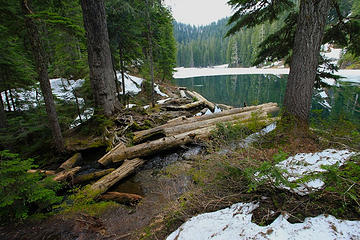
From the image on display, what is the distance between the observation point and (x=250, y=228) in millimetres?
1687

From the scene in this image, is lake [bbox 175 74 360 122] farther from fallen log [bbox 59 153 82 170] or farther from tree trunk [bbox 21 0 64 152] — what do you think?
tree trunk [bbox 21 0 64 152]

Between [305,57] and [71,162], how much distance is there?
6839mm

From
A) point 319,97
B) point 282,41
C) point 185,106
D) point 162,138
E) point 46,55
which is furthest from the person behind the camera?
point 319,97

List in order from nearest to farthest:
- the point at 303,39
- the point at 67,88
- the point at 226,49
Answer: the point at 303,39
the point at 67,88
the point at 226,49

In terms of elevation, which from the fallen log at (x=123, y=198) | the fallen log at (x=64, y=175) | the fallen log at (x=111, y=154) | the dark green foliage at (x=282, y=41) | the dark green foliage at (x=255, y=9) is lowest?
the fallen log at (x=123, y=198)

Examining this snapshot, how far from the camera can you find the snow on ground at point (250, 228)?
141 centimetres

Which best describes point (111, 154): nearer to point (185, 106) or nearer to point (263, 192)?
point (263, 192)

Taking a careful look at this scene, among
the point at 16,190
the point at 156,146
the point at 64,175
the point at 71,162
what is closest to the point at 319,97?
the point at 156,146

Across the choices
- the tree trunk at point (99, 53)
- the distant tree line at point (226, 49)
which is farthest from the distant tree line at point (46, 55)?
the distant tree line at point (226, 49)

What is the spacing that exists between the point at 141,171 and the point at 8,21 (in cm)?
514

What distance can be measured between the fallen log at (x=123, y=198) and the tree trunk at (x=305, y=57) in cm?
419

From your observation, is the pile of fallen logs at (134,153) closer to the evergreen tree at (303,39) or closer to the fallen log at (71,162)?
the fallen log at (71,162)

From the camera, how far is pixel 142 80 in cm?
1689

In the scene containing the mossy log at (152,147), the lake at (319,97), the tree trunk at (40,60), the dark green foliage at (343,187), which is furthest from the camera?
the lake at (319,97)
